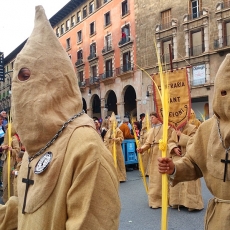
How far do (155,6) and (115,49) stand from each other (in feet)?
19.1

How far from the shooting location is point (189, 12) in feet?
73.3

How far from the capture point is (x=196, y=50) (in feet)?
71.6

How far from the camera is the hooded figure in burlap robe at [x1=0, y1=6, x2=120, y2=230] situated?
4.83ft

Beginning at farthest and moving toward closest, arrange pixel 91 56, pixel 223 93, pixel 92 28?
pixel 92 28 < pixel 91 56 < pixel 223 93

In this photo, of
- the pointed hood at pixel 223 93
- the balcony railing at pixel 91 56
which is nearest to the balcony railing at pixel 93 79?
the balcony railing at pixel 91 56

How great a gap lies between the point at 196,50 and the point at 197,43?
0.52m

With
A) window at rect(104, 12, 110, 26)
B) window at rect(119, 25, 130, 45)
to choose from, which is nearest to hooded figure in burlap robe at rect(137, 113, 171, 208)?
window at rect(119, 25, 130, 45)

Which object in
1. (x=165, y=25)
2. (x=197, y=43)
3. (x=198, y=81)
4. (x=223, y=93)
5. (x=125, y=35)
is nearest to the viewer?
(x=223, y=93)

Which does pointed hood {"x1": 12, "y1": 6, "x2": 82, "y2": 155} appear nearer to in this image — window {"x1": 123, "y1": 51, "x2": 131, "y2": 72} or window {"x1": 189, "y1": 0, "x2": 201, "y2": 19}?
window {"x1": 189, "y1": 0, "x2": 201, "y2": 19}

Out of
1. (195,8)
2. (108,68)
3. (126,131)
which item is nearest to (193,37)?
(195,8)

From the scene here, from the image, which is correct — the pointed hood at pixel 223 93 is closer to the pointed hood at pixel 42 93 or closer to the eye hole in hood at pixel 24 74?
the pointed hood at pixel 42 93

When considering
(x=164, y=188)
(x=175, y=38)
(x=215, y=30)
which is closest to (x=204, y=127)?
(x=164, y=188)

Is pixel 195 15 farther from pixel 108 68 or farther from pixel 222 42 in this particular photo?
pixel 108 68

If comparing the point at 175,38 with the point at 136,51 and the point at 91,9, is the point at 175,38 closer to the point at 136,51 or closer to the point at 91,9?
the point at 136,51
